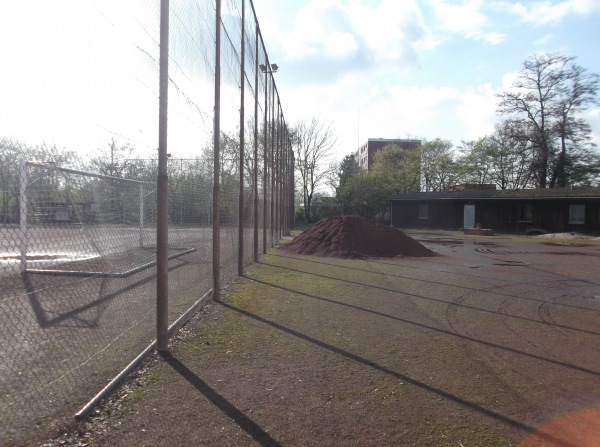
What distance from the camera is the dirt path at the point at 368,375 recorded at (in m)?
3.38

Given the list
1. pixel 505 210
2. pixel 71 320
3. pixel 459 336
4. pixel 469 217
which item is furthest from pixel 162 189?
pixel 469 217

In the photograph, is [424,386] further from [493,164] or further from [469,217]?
[493,164]

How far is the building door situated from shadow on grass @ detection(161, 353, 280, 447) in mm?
36323

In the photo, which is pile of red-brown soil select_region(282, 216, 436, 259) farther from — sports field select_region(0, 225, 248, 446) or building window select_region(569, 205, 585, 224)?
building window select_region(569, 205, 585, 224)

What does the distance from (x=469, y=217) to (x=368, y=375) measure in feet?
118

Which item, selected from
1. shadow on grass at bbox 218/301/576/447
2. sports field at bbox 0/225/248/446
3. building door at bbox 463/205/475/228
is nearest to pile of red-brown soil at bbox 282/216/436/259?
sports field at bbox 0/225/248/446

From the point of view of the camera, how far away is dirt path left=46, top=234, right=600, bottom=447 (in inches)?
133

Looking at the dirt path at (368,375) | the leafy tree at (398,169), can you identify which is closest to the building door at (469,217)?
the leafy tree at (398,169)

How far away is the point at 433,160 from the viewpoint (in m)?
61.0

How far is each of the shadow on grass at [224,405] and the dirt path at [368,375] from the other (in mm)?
14

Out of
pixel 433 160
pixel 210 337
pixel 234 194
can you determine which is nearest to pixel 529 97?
pixel 433 160

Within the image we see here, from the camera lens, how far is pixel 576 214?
34.1 m

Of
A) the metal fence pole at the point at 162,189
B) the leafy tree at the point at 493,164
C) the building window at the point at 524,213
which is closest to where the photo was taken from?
the metal fence pole at the point at 162,189

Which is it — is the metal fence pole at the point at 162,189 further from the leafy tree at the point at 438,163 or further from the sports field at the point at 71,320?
the leafy tree at the point at 438,163
